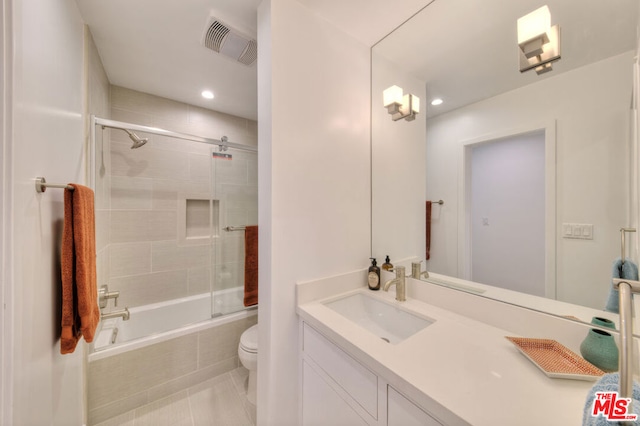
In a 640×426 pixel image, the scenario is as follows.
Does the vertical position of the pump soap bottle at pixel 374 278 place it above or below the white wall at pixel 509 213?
below

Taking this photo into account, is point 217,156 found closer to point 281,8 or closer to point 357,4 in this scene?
point 281,8

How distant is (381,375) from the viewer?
2.41 feet

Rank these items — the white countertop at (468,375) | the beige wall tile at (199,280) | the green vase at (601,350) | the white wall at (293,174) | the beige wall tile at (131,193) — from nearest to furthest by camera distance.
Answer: the white countertop at (468,375) → the green vase at (601,350) → the white wall at (293,174) → the beige wall tile at (131,193) → the beige wall tile at (199,280)

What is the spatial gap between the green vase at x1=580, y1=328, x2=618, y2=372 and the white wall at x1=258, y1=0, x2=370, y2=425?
980 millimetres

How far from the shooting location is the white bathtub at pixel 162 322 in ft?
5.12

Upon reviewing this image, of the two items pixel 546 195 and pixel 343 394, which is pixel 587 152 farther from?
pixel 343 394

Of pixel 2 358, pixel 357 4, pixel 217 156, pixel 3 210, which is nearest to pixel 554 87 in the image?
pixel 357 4

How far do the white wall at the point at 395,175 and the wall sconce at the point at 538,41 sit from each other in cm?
51

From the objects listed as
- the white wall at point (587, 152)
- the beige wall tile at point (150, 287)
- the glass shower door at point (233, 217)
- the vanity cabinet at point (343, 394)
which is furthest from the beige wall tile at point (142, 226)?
the white wall at point (587, 152)

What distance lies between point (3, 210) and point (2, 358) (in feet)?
1.25

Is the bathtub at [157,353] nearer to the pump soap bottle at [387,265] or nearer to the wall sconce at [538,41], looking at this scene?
the pump soap bottle at [387,265]

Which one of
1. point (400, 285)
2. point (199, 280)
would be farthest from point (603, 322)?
point (199, 280)

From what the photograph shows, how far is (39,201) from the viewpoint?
2.59 feet

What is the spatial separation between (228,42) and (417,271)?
1832 millimetres
